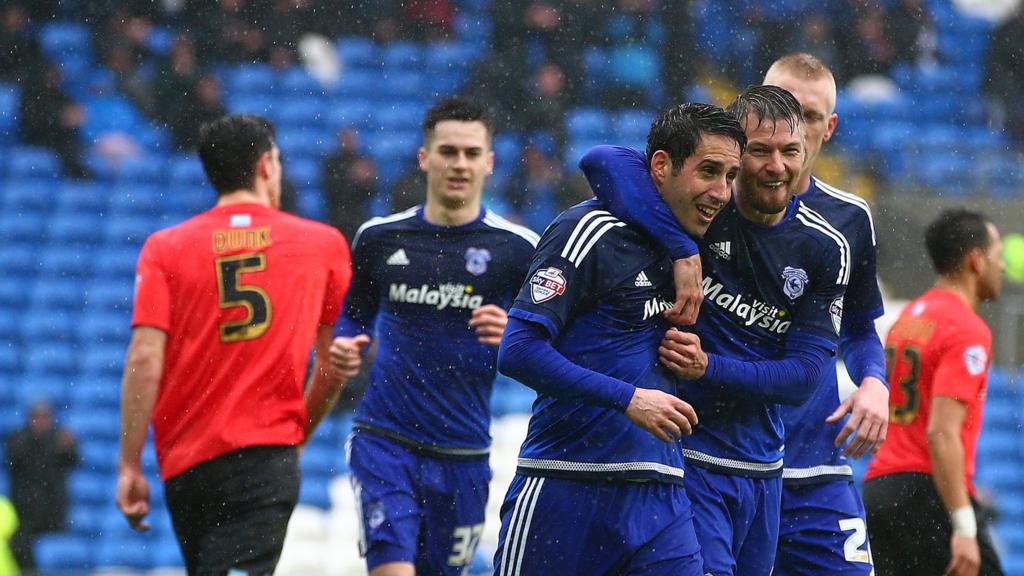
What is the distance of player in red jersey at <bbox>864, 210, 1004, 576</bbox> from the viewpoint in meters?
6.16

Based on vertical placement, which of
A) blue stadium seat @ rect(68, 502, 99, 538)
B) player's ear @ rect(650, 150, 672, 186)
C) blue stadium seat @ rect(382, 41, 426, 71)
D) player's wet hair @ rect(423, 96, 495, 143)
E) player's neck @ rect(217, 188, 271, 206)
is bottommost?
blue stadium seat @ rect(68, 502, 99, 538)

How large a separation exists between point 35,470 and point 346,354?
6814mm

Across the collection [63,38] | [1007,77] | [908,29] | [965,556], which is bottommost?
[965,556]

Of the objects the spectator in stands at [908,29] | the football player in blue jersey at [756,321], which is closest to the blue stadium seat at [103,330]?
the spectator in stands at [908,29]

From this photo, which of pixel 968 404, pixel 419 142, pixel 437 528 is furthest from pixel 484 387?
pixel 419 142

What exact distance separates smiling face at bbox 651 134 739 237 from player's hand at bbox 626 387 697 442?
2.18 ft

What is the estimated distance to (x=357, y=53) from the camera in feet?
57.1

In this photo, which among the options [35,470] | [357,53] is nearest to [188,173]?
[357,53]

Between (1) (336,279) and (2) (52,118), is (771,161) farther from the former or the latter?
(2) (52,118)

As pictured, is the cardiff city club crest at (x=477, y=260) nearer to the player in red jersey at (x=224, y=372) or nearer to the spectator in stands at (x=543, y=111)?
the player in red jersey at (x=224, y=372)

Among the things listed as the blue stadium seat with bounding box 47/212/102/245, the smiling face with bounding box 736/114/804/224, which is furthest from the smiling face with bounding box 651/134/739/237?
the blue stadium seat with bounding box 47/212/102/245

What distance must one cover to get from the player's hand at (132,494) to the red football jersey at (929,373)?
130 inches

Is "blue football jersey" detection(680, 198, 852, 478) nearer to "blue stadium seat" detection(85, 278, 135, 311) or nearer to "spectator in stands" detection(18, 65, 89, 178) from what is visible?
"blue stadium seat" detection(85, 278, 135, 311)

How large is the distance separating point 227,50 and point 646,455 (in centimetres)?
1304
